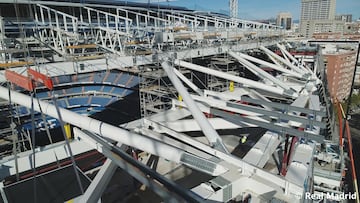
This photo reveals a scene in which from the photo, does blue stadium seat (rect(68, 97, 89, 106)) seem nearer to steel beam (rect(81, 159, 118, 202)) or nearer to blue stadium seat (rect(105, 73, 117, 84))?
blue stadium seat (rect(105, 73, 117, 84))

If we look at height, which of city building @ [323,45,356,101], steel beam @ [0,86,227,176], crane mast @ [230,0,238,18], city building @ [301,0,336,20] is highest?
city building @ [301,0,336,20]

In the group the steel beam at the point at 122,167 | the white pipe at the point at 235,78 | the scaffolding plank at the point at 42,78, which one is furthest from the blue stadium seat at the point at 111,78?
the scaffolding plank at the point at 42,78

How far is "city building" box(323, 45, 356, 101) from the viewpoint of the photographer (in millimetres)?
28781

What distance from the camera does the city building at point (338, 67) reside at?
94.4 feet

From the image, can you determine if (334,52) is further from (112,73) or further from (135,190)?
(135,190)

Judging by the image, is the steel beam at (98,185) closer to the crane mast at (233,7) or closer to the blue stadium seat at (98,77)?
the blue stadium seat at (98,77)

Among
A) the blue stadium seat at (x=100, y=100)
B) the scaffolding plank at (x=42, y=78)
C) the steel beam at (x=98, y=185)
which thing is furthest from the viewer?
the blue stadium seat at (x=100, y=100)

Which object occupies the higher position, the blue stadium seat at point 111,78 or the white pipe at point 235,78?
the white pipe at point 235,78

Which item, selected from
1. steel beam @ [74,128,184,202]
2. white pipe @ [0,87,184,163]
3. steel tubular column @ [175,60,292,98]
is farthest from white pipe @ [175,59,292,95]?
white pipe @ [0,87,184,163]

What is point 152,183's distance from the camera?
2.80 meters

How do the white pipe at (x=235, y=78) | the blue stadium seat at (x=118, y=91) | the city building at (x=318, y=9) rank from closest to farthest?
the white pipe at (x=235, y=78) → the blue stadium seat at (x=118, y=91) → the city building at (x=318, y=9)

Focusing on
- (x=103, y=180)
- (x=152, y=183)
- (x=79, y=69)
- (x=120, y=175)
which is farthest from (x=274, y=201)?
(x=120, y=175)

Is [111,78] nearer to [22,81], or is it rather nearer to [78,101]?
[78,101]

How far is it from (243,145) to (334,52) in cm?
2651
